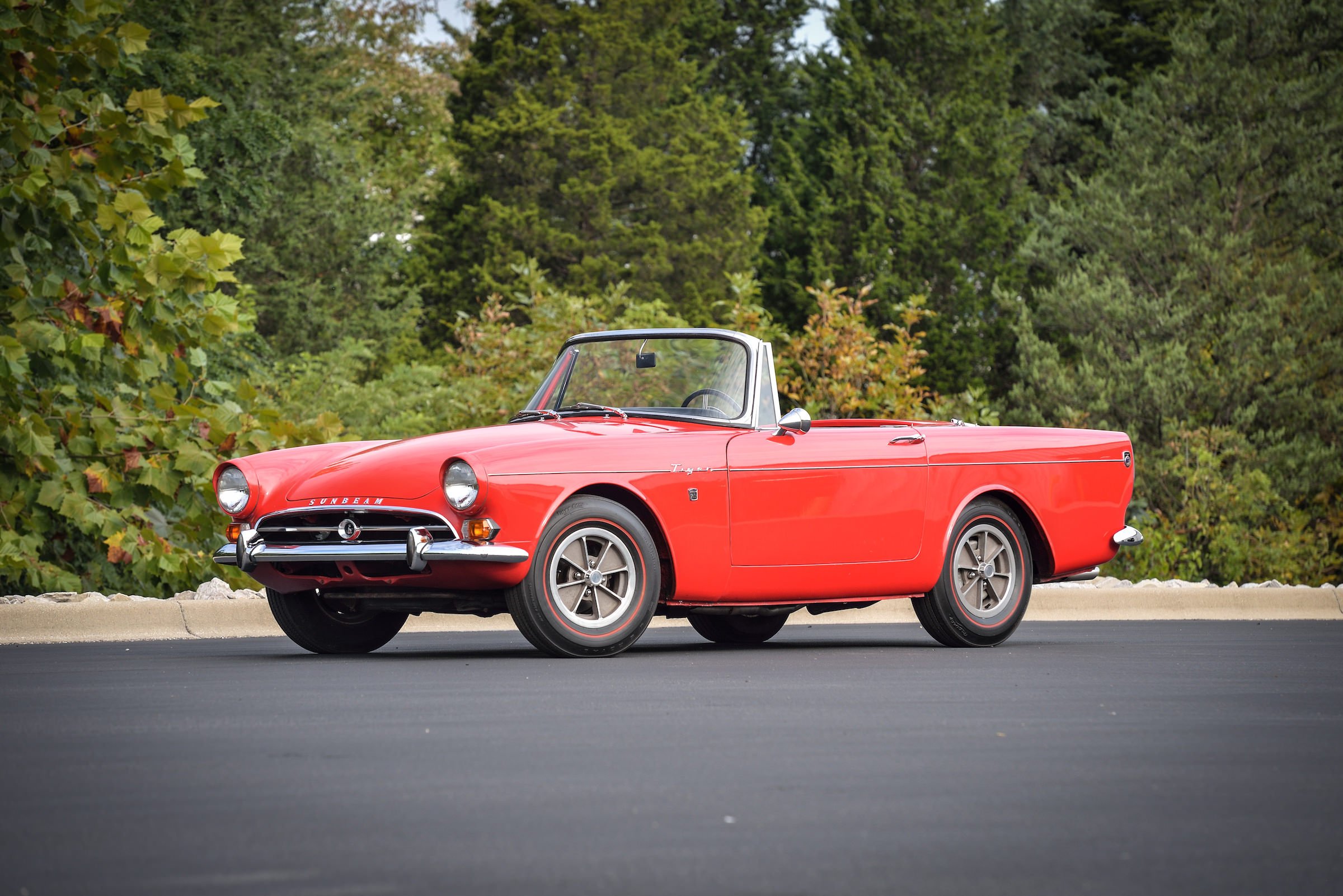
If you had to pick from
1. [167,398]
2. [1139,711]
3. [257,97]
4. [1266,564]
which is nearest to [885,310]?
[257,97]

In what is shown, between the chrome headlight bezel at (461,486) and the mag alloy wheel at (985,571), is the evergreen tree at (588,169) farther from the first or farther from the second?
the chrome headlight bezel at (461,486)

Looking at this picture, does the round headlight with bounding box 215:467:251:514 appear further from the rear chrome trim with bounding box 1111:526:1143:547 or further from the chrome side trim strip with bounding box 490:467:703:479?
the rear chrome trim with bounding box 1111:526:1143:547

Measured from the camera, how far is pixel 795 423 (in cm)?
1016

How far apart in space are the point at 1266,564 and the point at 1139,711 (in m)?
17.1

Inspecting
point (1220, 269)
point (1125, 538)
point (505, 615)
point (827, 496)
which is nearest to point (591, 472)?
point (827, 496)

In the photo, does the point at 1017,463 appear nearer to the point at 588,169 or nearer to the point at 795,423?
the point at 795,423

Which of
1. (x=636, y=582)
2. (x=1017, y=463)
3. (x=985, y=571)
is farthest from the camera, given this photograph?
(x=1017, y=463)

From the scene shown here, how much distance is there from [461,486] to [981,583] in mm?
3369

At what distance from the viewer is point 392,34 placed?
48000 millimetres

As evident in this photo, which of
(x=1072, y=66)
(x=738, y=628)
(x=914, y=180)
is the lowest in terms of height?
(x=738, y=628)

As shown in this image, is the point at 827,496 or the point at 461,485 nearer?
the point at 461,485

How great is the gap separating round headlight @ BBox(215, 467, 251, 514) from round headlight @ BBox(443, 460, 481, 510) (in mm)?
1317

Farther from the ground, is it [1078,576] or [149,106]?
[149,106]

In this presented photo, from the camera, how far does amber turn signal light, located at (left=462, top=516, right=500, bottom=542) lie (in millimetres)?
8898
